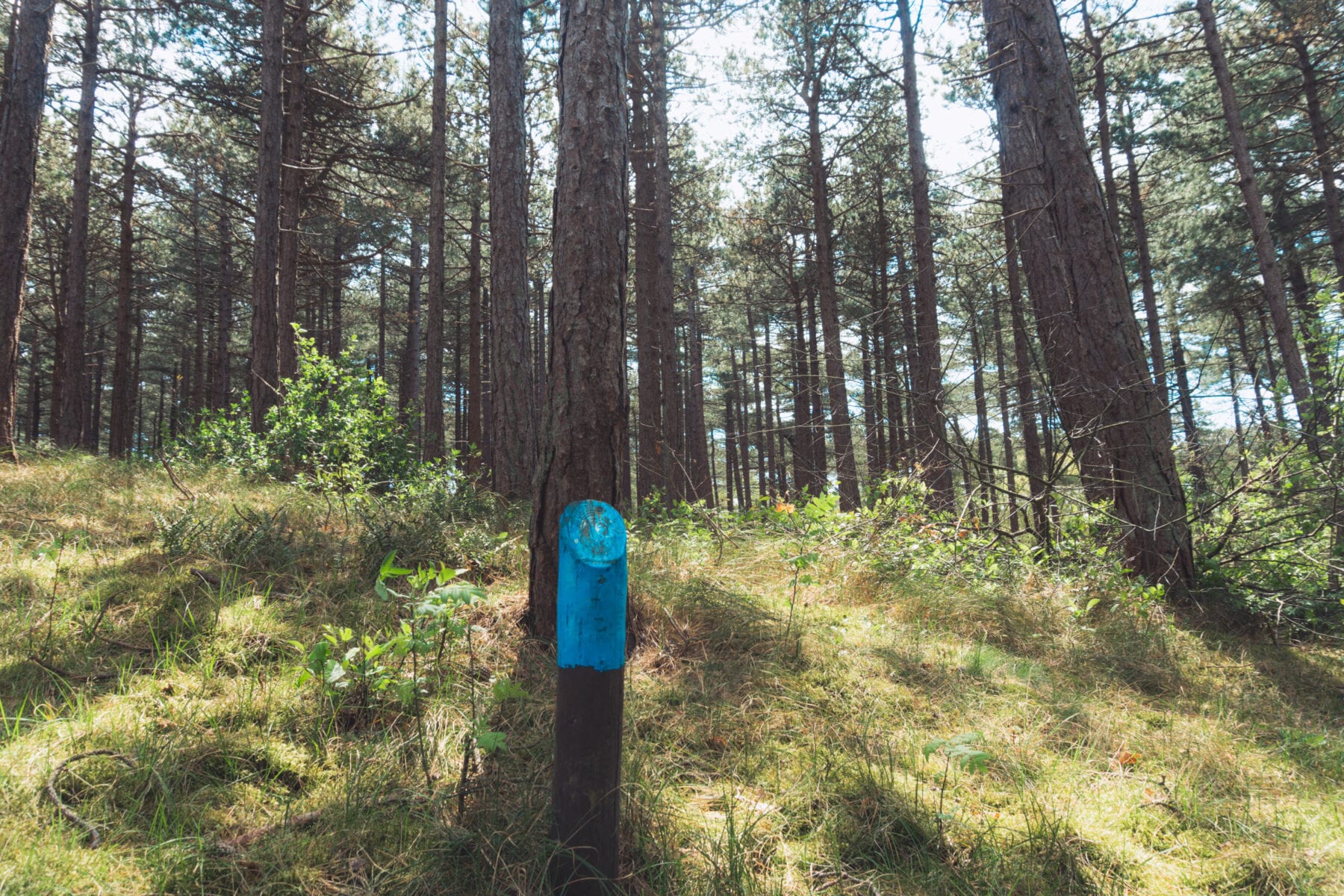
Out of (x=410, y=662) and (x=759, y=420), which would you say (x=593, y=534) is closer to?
(x=410, y=662)

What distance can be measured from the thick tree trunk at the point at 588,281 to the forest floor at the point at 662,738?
946 millimetres

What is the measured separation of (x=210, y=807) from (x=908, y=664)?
2973mm

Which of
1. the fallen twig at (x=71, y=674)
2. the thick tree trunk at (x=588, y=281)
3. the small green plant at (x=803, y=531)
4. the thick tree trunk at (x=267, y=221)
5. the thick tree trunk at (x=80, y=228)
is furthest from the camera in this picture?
the thick tree trunk at (x=80, y=228)

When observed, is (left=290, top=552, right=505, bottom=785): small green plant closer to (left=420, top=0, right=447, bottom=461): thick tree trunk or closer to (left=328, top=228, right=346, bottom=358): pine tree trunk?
(left=420, top=0, right=447, bottom=461): thick tree trunk

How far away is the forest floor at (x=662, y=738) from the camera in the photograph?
70.4 inches

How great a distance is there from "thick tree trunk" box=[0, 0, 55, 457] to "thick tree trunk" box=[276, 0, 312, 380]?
322 cm

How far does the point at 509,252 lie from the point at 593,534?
6.15 meters

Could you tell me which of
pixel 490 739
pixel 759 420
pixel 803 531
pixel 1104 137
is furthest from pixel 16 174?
pixel 759 420

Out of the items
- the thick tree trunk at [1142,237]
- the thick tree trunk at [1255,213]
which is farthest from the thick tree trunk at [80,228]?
the thick tree trunk at [1142,237]

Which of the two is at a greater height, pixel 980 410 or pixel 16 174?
pixel 16 174

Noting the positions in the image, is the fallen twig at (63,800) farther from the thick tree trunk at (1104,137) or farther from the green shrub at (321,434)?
the thick tree trunk at (1104,137)

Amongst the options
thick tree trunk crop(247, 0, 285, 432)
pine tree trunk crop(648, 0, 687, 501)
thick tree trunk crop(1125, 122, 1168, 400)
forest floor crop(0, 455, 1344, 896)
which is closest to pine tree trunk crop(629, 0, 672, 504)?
pine tree trunk crop(648, 0, 687, 501)

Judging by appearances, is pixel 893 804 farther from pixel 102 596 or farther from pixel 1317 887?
pixel 102 596

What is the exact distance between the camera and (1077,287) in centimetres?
520
